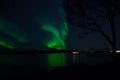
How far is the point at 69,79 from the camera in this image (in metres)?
12.3

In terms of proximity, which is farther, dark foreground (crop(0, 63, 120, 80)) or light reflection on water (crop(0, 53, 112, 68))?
light reflection on water (crop(0, 53, 112, 68))

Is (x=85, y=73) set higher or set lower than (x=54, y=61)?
lower

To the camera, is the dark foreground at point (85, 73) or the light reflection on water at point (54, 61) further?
the light reflection on water at point (54, 61)

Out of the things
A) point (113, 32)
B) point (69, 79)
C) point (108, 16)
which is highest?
point (108, 16)

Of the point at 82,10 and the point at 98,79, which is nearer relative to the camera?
the point at 98,79

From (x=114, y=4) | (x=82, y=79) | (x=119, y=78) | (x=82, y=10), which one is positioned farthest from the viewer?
(x=82, y=10)

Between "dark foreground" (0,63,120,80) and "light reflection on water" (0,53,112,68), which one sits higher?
"light reflection on water" (0,53,112,68)

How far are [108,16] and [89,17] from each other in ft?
5.62

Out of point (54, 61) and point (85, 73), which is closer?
point (85, 73)

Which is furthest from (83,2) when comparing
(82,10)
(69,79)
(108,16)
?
(69,79)

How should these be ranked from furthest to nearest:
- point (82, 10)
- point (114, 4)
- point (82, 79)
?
point (82, 10) < point (114, 4) < point (82, 79)

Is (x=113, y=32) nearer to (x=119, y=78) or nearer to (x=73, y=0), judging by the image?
(x=73, y=0)

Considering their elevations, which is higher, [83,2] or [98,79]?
[83,2]

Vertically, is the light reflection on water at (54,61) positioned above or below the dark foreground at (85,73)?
above
